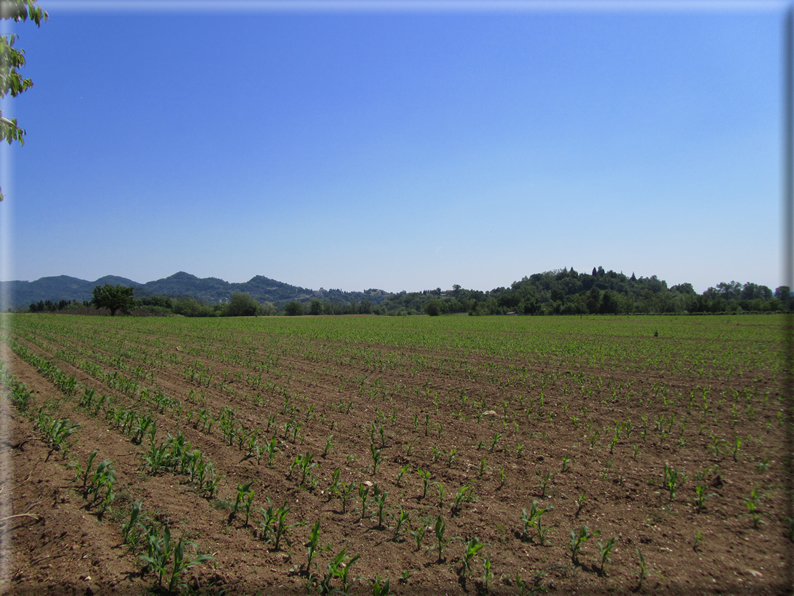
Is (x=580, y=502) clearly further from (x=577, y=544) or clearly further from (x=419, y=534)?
(x=419, y=534)

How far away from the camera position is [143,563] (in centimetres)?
326

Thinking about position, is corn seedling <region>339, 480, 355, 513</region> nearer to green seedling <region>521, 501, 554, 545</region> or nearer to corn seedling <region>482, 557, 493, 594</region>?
corn seedling <region>482, 557, 493, 594</region>

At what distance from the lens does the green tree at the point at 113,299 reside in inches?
2564

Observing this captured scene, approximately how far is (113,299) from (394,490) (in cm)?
8041

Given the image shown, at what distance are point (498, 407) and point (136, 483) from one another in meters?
7.89

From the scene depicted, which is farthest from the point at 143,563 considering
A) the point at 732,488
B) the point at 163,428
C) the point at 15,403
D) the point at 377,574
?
the point at 732,488

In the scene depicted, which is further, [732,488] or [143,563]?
[732,488]

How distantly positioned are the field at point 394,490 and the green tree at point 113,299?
6814 centimetres

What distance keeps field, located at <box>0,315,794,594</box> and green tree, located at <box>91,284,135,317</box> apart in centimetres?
6814

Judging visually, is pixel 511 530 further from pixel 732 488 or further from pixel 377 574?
pixel 732 488

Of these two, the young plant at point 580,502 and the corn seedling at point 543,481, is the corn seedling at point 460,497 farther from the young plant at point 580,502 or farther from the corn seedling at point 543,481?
the young plant at point 580,502

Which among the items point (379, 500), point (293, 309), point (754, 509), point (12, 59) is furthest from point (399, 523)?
point (293, 309)

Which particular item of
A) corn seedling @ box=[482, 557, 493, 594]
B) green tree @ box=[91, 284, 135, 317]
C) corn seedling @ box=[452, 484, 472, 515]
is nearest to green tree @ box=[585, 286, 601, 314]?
corn seedling @ box=[452, 484, 472, 515]

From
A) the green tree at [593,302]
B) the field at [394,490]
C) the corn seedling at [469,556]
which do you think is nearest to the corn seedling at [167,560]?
the field at [394,490]
